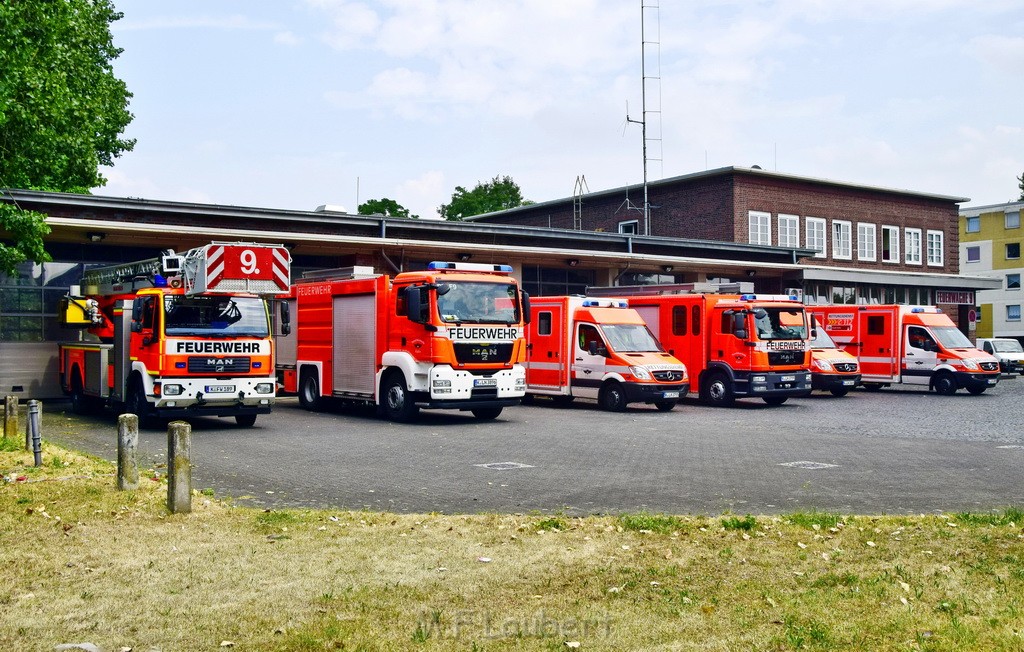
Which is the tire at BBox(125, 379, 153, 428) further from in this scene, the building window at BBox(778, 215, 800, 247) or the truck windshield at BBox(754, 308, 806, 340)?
the building window at BBox(778, 215, 800, 247)

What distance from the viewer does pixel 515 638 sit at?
5.68m

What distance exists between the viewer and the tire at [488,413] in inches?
816

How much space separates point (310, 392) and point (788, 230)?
29758 mm

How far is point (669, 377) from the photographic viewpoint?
23.0 meters

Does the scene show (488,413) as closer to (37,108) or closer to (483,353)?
(483,353)

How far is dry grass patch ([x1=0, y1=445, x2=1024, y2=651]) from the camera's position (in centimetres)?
571

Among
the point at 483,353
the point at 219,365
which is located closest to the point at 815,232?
the point at 483,353

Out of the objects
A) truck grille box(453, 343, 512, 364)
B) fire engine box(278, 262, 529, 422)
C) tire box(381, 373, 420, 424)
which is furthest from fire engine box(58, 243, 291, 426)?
truck grille box(453, 343, 512, 364)

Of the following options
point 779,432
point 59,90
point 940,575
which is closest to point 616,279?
point 779,432

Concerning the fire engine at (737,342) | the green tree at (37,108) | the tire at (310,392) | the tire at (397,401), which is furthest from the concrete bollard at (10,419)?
the fire engine at (737,342)

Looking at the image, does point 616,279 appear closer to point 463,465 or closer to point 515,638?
point 463,465

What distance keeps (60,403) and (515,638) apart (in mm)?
21043

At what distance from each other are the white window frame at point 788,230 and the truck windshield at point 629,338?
948 inches

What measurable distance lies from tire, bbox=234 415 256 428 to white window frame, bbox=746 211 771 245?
30406mm
